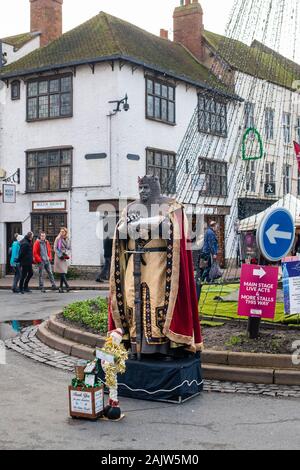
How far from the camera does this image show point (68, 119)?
23953mm

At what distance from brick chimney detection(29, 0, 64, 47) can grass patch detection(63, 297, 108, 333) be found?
755 inches

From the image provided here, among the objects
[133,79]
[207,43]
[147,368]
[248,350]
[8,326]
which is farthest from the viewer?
[207,43]

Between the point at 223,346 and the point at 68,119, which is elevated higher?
the point at 68,119

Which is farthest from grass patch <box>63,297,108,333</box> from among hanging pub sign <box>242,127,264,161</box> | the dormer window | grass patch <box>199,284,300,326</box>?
the dormer window

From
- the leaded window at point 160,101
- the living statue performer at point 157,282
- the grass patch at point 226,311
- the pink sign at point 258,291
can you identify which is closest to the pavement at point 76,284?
the leaded window at point 160,101

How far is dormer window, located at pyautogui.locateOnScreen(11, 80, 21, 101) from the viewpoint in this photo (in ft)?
82.9

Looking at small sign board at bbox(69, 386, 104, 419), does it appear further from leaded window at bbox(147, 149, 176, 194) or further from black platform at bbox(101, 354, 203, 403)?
leaded window at bbox(147, 149, 176, 194)

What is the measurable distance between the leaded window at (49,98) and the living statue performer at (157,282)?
60.1ft

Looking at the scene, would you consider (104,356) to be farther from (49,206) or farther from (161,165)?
(161,165)

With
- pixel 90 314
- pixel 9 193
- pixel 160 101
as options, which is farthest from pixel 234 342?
pixel 160 101

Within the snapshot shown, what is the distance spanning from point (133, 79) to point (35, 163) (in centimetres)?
549
